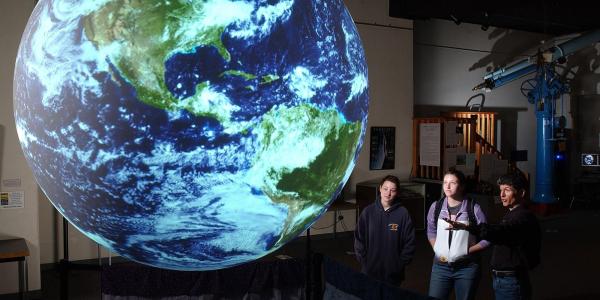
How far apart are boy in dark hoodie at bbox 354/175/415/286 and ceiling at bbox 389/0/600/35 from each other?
6.27m

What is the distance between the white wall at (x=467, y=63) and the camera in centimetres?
1204

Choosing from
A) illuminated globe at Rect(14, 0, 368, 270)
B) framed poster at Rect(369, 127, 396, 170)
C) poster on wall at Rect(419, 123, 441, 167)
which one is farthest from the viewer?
poster on wall at Rect(419, 123, 441, 167)

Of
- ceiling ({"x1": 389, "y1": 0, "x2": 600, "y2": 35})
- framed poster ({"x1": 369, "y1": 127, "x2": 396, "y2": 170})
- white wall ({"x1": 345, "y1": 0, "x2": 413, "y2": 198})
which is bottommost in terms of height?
framed poster ({"x1": 369, "y1": 127, "x2": 396, "y2": 170})

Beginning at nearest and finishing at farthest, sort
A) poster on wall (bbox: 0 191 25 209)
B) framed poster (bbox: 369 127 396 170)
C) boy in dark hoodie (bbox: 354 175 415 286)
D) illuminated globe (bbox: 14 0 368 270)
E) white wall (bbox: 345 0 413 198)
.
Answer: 1. illuminated globe (bbox: 14 0 368 270)
2. boy in dark hoodie (bbox: 354 175 415 286)
3. poster on wall (bbox: 0 191 25 209)
4. white wall (bbox: 345 0 413 198)
5. framed poster (bbox: 369 127 396 170)

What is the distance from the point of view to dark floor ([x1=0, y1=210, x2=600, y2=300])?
6055 millimetres

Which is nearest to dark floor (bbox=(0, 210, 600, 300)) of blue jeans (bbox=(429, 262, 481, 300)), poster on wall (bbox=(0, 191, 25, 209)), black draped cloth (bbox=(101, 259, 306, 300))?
poster on wall (bbox=(0, 191, 25, 209))

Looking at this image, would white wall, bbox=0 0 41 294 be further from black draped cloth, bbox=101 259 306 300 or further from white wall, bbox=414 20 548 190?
white wall, bbox=414 20 548 190

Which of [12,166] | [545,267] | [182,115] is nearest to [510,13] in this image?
[545,267]

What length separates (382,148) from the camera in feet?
32.0

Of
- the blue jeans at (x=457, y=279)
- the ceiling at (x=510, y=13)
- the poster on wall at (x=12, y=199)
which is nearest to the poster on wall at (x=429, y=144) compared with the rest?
the ceiling at (x=510, y=13)

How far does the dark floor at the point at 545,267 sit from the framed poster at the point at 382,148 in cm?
134

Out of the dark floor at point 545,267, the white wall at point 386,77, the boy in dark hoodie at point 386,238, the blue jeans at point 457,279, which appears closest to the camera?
the blue jeans at point 457,279

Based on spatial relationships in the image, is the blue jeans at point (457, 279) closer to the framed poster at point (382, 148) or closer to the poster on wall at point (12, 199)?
the poster on wall at point (12, 199)

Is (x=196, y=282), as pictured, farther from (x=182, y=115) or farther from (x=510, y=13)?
(x=510, y=13)
